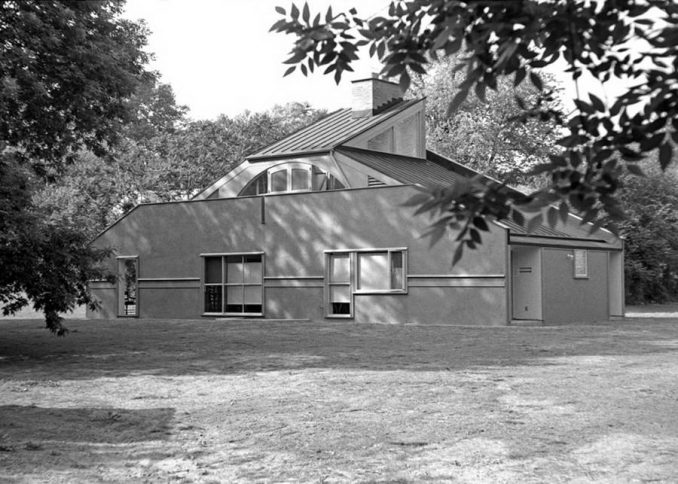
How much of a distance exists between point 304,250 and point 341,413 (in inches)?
747

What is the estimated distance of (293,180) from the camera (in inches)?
1163

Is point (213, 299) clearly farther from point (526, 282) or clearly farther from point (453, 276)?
point (526, 282)

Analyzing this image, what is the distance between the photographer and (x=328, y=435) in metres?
7.53

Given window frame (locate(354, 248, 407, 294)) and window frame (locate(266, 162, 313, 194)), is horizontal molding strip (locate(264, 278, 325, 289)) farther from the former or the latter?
window frame (locate(266, 162, 313, 194))

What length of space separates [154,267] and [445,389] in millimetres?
21755

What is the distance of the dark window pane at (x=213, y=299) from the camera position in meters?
29.3

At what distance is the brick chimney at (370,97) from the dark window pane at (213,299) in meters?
8.84

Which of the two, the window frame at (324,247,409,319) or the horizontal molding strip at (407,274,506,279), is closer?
the horizontal molding strip at (407,274,506,279)

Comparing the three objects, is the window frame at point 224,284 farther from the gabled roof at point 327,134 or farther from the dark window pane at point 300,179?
the gabled roof at point 327,134

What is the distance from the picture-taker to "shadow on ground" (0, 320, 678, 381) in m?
13.6

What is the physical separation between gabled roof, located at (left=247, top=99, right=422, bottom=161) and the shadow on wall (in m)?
20.1

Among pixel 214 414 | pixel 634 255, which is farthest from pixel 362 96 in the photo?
pixel 214 414

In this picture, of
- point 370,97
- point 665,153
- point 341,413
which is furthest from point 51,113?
point 665,153

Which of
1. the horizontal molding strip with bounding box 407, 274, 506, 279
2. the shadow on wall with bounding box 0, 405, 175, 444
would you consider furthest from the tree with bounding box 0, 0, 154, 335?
the horizontal molding strip with bounding box 407, 274, 506, 279
